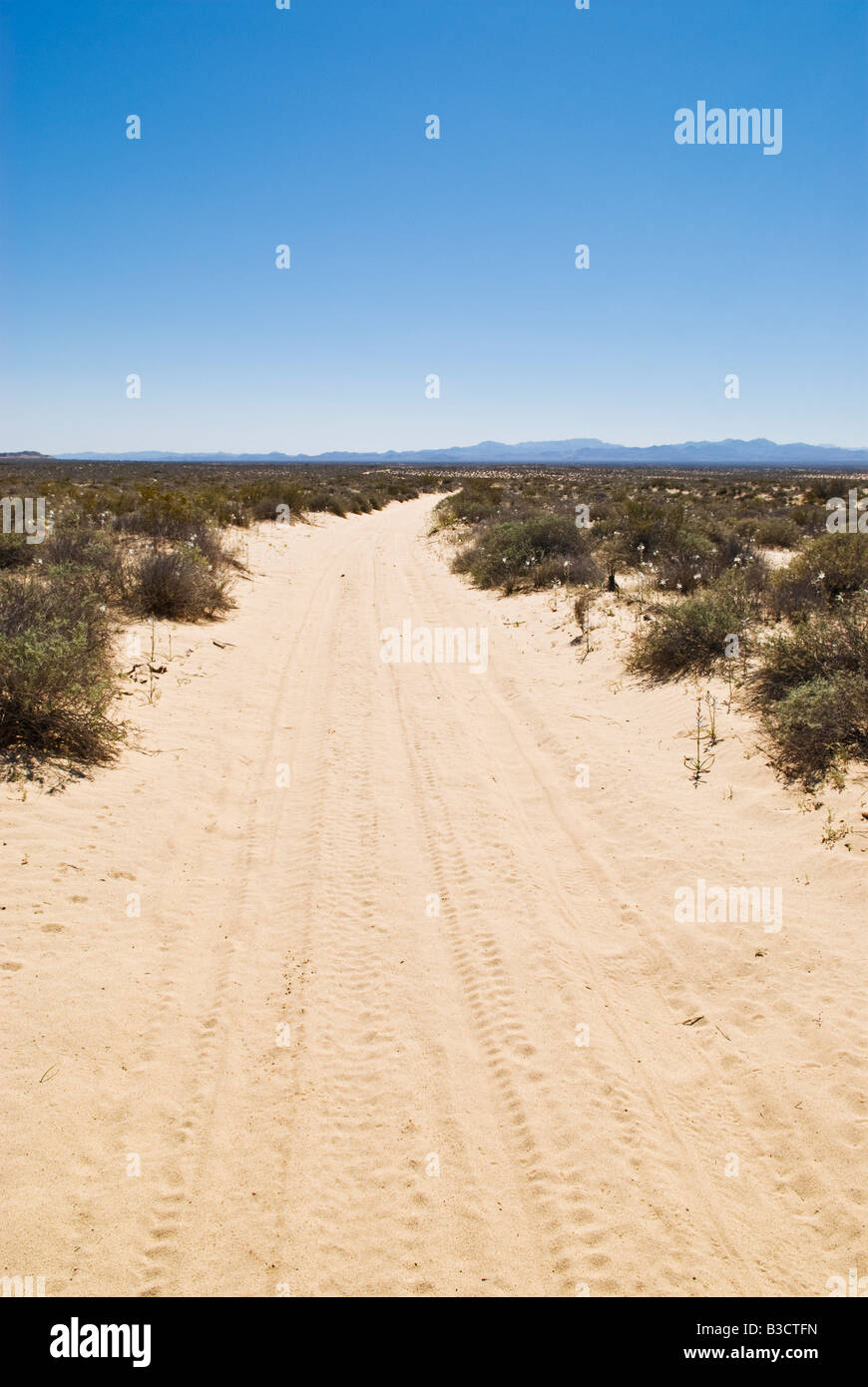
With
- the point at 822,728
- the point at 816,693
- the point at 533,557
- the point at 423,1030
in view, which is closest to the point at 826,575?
the point at 816,693

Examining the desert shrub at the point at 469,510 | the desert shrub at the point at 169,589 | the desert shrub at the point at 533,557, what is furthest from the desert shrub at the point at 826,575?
the desert shrub at the point at 469,510

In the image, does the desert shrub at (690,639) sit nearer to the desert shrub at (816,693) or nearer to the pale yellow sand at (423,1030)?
the desert shrub at (816,693)

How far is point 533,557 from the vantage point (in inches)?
598

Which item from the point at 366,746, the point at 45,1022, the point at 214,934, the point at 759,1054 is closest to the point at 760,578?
the point at 366,746

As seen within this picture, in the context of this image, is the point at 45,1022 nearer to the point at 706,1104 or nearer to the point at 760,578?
the point at 706,1104

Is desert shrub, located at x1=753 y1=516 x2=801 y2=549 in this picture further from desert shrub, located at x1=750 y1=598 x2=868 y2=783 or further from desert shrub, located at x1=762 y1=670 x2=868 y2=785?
desert shrub, located at x1=762 y1=670 x2=868 y2=785

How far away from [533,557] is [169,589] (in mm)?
7246

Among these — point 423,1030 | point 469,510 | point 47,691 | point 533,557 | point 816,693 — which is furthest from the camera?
point 469,510

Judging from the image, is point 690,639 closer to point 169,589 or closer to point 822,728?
point 822,728

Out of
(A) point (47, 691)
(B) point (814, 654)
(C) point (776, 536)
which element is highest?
(C) point (776, 536)

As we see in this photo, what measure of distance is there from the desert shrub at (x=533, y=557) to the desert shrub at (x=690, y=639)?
4606mm

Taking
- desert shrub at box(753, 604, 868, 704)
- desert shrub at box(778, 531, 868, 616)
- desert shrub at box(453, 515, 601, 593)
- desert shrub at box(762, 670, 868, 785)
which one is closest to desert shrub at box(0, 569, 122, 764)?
desert shrub at box(762, 670, 868, 785)

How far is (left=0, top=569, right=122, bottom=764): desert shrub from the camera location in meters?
5.91

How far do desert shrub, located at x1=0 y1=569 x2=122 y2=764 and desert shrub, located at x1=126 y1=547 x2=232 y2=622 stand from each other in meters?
3.74
